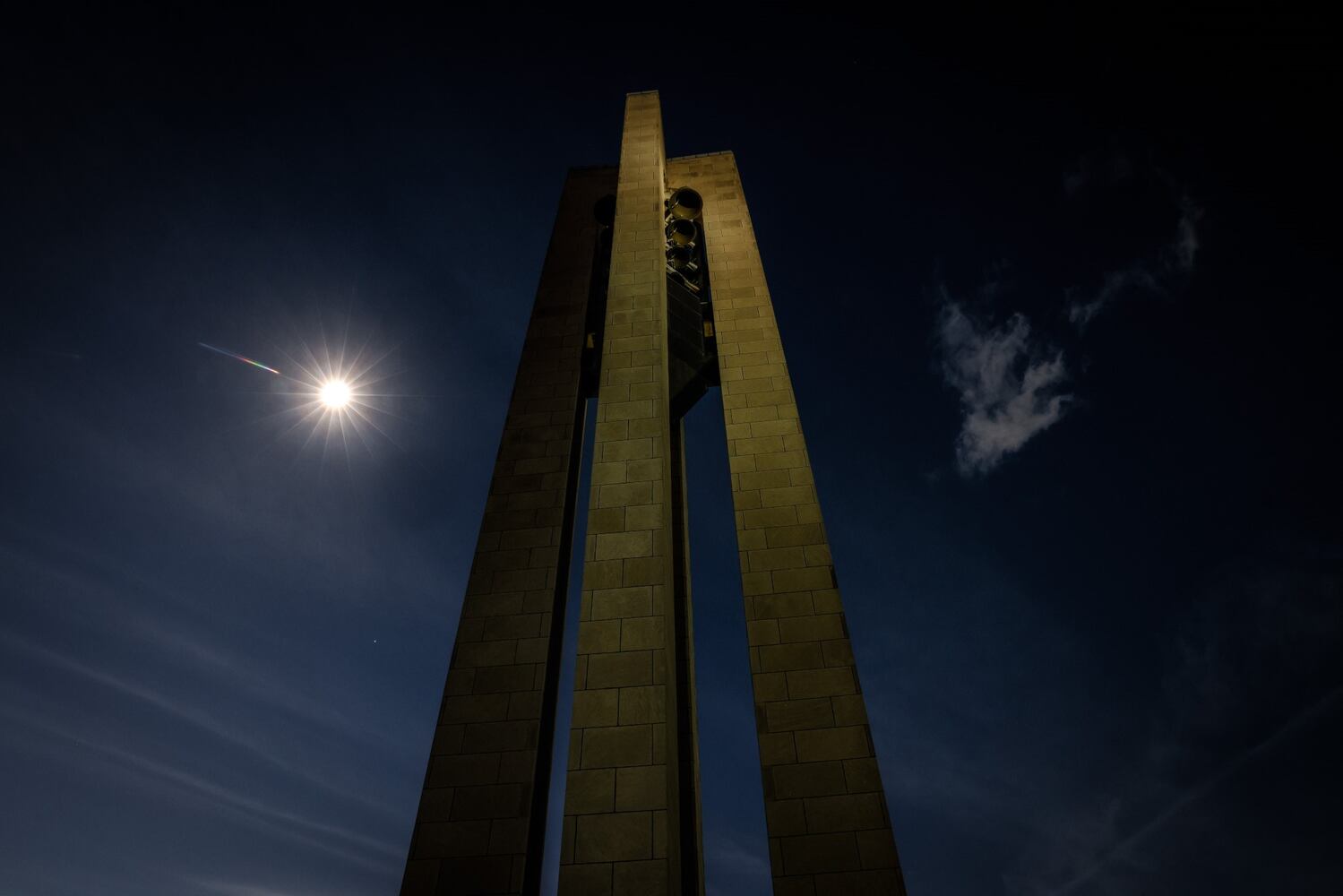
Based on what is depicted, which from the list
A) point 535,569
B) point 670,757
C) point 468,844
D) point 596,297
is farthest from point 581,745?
point 596,297

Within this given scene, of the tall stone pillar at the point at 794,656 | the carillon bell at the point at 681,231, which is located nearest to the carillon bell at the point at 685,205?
the carillon bell at the point at 681,231

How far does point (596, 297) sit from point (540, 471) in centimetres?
958

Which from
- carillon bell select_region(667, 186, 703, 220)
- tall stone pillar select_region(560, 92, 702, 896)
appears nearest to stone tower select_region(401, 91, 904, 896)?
tall stone pillar select_region(560, 92, 702, 896)

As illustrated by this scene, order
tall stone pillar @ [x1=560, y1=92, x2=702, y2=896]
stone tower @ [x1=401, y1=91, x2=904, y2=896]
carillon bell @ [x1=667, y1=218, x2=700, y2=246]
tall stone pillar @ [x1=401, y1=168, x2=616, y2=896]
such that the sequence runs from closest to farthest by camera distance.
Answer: tall stone pillar @ [x1=560, y1=92, x2=702, y2=896], stone tower @ [x1=401, y1=91, x2=904, y2=896], tall stone pillar @ [x1=401, y1=168, x2=616, y2=896], carillon bell @ [x1=667, y1=218, x2=700, y2=246]

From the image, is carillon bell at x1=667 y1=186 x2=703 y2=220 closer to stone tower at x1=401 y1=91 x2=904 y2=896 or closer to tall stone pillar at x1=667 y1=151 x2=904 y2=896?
stone tower at x1=401 y1=91 x2=904 y2=896

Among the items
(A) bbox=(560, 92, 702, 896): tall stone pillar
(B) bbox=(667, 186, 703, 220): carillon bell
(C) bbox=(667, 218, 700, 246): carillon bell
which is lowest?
(A) bbox=(560, 92, 702, 896): tall stone pillar

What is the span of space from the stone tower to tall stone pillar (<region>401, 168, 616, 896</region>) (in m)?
0.05

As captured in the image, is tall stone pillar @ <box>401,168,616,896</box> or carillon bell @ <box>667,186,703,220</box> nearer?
tall stone pillar @ <box>401,168,616,896</box>

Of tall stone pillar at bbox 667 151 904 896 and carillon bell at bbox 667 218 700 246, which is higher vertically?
carillon bell at bbox 667 218 700 246

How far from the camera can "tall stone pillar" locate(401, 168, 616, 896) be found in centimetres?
1218

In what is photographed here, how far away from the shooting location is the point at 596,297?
82.0ft

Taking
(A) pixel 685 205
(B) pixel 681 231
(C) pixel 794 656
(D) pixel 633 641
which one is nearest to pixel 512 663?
(D) pixel 633 641

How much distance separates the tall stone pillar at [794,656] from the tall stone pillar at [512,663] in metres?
4.85

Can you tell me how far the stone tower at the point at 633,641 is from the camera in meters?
9.20
